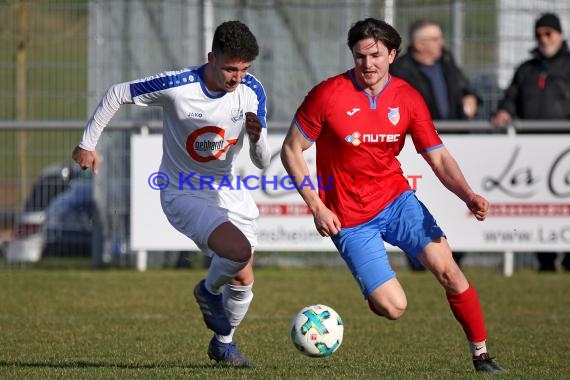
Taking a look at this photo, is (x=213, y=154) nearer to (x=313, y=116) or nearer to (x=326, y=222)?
(x=313, y=116)

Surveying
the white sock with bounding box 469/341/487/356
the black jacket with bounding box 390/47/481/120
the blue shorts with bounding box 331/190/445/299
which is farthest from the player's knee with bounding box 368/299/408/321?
the black jacket with bounding box 390/47/481/120

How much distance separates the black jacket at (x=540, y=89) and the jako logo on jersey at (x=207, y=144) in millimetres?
6398

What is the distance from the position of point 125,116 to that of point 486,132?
4339 mm

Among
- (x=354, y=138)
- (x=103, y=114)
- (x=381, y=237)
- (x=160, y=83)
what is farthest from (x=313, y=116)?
(x=103, y=114)

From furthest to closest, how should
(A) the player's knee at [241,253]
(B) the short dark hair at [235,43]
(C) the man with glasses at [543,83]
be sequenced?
(C) the man with glasses at [543,83] → (A) the player's knee at [241,253] → (B) the short dark hair at [235,43]

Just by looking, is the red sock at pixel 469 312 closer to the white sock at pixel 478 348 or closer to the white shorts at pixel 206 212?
the white sock at pixel 478 348

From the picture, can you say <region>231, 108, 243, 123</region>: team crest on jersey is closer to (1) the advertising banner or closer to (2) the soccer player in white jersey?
(2) the soccer player in white jersey

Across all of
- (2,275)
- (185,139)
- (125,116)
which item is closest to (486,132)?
(125,116)

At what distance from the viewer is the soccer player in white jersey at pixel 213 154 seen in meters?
7.09

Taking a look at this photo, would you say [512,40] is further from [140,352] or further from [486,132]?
[140,352]

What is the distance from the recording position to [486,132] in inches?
525

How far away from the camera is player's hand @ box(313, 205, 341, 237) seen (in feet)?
21.2

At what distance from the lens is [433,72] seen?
1284 centimetres

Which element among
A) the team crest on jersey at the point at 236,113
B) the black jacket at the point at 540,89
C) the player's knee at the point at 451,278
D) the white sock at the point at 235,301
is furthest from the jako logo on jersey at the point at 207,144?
the black jacket at the point at 540,89
